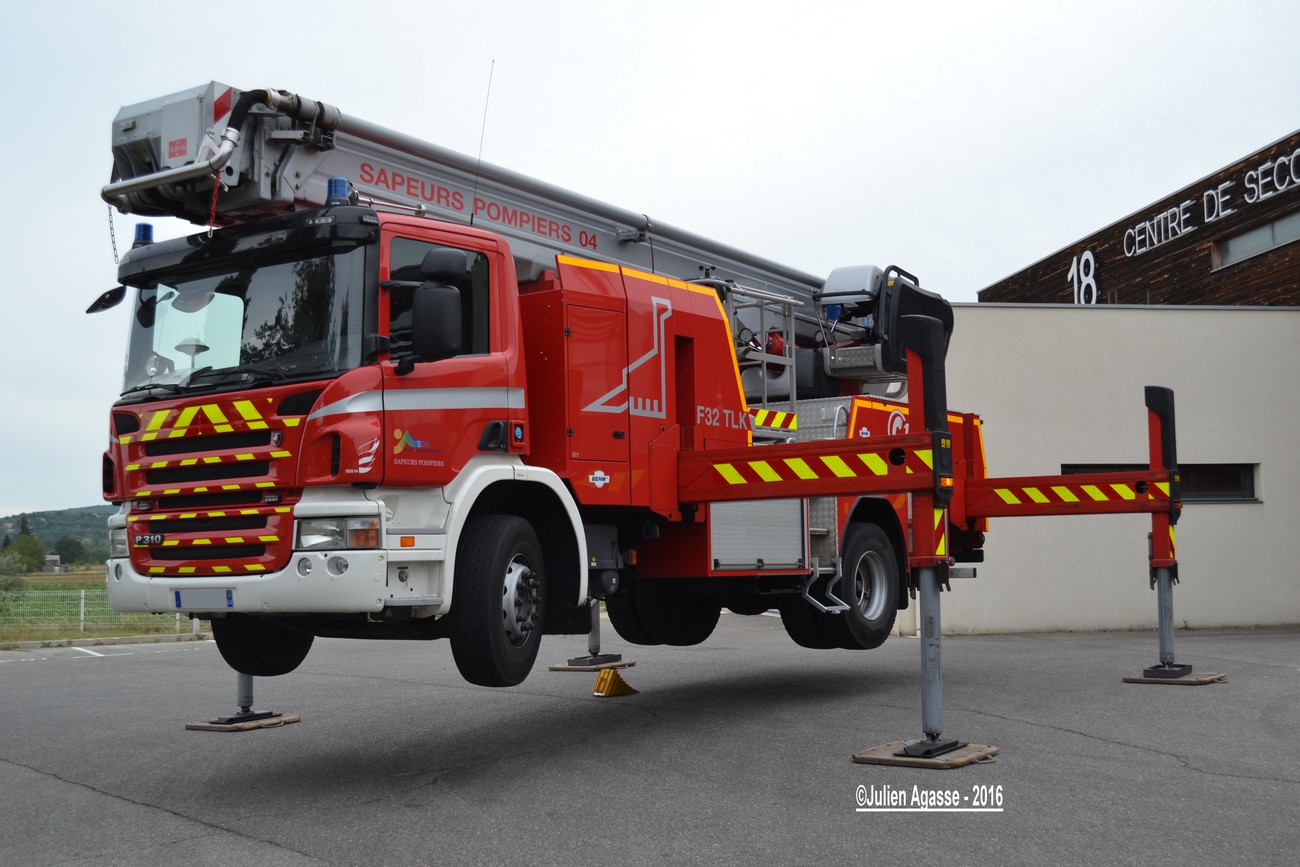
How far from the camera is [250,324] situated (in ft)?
23.2

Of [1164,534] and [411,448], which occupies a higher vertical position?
[411,448]

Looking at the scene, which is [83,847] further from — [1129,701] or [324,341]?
[1129,701]

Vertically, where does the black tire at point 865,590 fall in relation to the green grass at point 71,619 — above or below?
above

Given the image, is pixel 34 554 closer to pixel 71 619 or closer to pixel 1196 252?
pixel 71 619

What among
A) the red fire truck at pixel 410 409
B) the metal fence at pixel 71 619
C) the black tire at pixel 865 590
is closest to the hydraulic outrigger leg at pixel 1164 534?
the black tire at pixel 865 590

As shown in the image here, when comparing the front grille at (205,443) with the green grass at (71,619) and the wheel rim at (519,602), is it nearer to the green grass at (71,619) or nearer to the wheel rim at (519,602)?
the wheel rim at (519,602)

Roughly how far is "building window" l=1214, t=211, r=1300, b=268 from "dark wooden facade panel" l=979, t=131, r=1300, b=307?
11cm

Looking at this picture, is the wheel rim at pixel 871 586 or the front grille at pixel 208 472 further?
the wheel rim at pixel 871 586

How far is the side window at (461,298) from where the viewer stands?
6.94 meters

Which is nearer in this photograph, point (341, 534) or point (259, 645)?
point (341, 534)

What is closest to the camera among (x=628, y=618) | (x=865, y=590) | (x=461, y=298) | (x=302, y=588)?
(x=302, y=588)

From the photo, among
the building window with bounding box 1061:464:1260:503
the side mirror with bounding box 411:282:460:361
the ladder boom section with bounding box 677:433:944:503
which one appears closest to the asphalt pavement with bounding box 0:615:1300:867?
the ladder boom section with bounding box 677:433:944:503

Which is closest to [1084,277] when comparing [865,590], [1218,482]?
[1218,482]

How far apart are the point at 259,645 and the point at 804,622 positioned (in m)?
4.84
